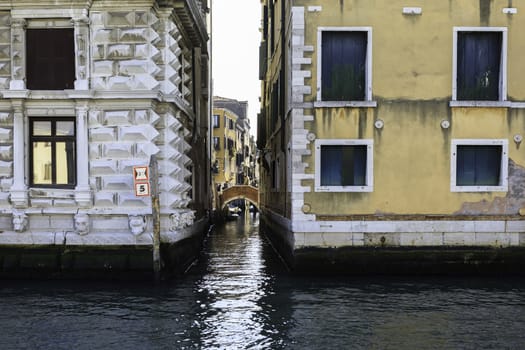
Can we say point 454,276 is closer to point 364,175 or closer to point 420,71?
point 364,175

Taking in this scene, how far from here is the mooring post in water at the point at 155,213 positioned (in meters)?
11.5

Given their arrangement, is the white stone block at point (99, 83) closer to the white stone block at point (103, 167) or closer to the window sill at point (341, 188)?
the white stone block at point (103, 167)

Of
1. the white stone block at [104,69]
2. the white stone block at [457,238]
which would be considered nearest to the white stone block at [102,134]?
the white stone block at [104,69]

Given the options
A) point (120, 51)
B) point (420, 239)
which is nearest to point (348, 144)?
point (420, 239)

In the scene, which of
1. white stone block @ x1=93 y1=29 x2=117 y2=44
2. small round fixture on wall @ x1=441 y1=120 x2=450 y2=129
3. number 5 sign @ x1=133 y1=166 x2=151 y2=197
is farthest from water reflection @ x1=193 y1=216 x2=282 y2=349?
white stone block @ x1=93 y1=29 x2=117 y2=44

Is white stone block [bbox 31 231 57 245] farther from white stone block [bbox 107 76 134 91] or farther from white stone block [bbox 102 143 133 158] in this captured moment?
white stone block [bbox 107 76 134 91]

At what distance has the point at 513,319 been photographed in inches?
364

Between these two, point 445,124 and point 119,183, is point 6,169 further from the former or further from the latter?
point 445,124

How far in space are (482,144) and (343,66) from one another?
370cm

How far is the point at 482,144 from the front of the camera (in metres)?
13.1

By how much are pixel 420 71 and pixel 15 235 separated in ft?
32.0

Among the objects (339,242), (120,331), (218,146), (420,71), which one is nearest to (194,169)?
(339,242)

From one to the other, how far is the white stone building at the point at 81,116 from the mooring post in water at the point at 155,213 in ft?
1.37

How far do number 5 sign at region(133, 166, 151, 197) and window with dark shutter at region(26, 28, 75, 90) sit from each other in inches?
98.2
